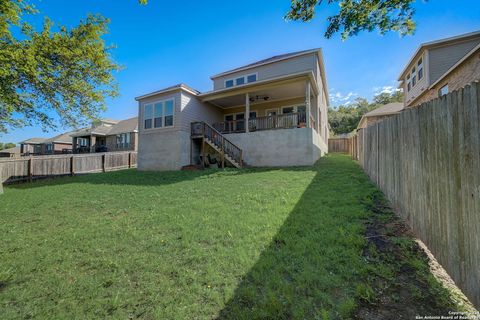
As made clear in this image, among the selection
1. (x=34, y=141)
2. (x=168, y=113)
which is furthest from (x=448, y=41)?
(x=34, y=141)

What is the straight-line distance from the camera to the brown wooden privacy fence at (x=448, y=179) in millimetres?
1843

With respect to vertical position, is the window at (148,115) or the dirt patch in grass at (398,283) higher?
the window at (148,115)

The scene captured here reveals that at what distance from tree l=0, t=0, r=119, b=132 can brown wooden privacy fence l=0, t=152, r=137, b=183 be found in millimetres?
2280

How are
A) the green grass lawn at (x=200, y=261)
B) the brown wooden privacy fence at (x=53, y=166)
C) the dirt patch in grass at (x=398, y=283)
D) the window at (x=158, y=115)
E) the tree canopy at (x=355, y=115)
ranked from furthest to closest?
the tree canopy at (x=355, y=115)
the window at (x=158, y=115)
the brown wooden privacy fence at (x=53, y=166)
the green grass lawn at (x=200, y=261)
the dirt patch in grass at (x=398, y=283)

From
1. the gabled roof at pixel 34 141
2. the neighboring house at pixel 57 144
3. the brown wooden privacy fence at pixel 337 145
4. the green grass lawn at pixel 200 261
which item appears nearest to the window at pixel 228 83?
the brown wooden privacy fence at pixel 337 145

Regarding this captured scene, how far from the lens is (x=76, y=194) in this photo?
8.23 metres

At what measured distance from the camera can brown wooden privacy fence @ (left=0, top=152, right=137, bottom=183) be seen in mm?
12748

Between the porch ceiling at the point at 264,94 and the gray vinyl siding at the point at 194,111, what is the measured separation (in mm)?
656

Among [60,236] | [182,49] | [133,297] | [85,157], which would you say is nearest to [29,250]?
[60,236]

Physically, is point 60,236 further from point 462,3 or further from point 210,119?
point 210,119

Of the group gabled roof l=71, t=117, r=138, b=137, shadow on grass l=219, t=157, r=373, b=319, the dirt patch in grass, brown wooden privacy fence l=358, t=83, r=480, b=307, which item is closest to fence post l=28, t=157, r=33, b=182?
gabled roof l=71, t=117, r=138, b=137

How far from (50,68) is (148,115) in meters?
6.00

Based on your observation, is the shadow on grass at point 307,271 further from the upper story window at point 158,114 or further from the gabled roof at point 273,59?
the gabled roof at point 273,59

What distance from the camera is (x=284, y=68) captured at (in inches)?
621
